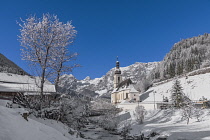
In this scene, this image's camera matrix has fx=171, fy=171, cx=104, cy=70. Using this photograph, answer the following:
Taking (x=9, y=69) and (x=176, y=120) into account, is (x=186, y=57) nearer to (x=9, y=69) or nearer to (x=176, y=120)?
(x=176, y=120)

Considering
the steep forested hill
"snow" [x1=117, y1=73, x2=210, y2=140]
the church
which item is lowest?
"snow" [x1=117, y1=73, x2=210, y2=140]

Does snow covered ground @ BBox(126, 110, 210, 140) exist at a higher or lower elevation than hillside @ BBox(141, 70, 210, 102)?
lower

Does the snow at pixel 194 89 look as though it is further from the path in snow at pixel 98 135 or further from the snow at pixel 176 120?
the path in snow at pixel 98 135

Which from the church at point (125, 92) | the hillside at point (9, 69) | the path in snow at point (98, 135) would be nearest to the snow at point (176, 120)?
the path in snow at point (98, 135)

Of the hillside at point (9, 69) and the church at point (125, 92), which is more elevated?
the hillside at point (9, 69)

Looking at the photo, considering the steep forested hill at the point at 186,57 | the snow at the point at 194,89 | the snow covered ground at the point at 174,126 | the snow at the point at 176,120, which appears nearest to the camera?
the snow covered ground at the point at 174,126

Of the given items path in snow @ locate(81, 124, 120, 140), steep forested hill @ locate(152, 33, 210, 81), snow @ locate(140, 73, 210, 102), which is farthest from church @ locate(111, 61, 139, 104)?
steep forested hill @ locate(152, 33, 210, 81)

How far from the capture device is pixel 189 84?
228ft

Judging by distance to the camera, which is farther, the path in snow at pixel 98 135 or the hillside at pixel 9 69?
the hillside at pixel 9 69

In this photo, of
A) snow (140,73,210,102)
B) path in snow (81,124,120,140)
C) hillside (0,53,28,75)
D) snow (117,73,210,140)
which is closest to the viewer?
snow (117,73,210,140)

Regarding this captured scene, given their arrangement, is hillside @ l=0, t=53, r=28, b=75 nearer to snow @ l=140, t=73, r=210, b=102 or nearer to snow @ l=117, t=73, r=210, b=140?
snow @ l=117, t=73, r=210, b=140

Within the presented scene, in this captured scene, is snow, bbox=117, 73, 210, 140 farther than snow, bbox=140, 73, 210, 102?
No

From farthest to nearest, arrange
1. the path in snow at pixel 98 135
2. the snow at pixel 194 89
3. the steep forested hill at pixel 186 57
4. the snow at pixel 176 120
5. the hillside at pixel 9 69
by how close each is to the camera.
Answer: the steep forested hill at pixel 186 57 < the snow at pixel 194 89 < the hillside at pixel 9 69 < the path in snow at pixel 98 135 < the snow at pixel 176 120

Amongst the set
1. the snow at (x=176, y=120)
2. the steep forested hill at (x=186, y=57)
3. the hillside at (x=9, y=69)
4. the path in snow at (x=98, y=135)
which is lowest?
the path in snow at (x=98, y=135)
